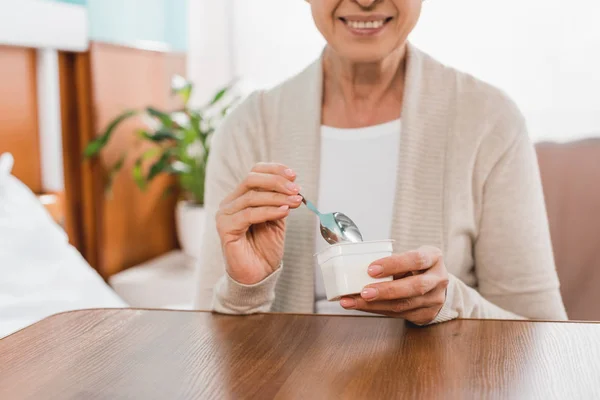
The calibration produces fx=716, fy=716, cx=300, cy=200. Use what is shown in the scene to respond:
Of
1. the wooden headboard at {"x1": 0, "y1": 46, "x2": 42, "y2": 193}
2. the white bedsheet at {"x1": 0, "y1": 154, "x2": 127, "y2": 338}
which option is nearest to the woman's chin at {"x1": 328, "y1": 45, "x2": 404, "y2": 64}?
the white bedsheet at {"x1": 0, "y1": 154, "x2": 127, "y2": 338}

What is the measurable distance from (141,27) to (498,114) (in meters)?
1.96

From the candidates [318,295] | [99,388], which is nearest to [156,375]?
[99,388]

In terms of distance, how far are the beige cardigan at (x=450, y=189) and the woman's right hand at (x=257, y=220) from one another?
22 cm

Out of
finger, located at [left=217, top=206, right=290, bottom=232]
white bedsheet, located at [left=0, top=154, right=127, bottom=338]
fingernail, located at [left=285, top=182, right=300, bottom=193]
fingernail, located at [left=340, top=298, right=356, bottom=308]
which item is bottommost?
white bedsheet, located at [left=0, top=154, right=127, bottom=338]

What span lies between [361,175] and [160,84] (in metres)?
1.72

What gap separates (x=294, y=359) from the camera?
0.74 meters

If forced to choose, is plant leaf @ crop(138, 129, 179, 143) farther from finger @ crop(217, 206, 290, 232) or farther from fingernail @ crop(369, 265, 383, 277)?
fingernail @ crop(369, 265, 383, 277)

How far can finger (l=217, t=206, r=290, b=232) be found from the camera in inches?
36.5

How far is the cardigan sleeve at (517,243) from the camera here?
1169mm

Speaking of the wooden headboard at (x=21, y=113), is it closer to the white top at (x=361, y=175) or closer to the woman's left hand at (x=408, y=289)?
the white top at (x=361, y=175)

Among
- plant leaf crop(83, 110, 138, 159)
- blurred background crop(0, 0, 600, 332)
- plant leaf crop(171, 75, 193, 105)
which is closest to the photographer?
blurred background crop(0, 0, 600, 332)

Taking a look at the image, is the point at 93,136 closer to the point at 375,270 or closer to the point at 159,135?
the point at 159,135

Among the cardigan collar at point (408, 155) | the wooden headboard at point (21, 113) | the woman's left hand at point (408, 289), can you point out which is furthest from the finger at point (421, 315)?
the wooden headboard at point (21, 113)

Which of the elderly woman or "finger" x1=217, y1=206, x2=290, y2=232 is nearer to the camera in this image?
"finger" x1=217, y1=206, x2=290, y2=232
